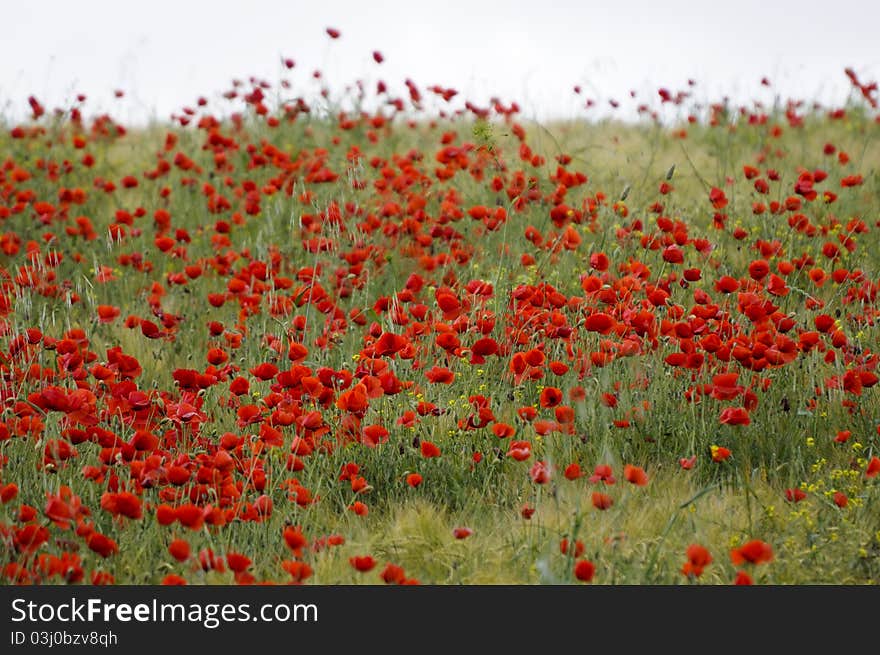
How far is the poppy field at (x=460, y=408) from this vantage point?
9.63 feet

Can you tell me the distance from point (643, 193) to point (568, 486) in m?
3.56

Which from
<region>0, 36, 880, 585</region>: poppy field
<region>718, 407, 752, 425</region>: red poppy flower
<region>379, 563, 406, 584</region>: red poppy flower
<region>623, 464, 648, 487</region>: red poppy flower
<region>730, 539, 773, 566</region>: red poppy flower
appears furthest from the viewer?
<region>718, 407, 752, 425</region>: red poppy flower

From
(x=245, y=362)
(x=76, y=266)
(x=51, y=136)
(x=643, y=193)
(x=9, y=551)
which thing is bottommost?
(x=9, y=551)

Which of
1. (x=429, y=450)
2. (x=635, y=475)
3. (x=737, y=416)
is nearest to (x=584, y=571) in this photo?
(x=635, y=475)

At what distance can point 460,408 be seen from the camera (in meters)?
3.85

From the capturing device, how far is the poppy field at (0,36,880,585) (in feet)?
9.63

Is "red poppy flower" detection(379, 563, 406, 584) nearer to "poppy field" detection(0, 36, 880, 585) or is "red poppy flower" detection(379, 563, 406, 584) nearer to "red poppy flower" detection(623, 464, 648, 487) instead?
"poppy field" detection(0, 36, 880, 585)

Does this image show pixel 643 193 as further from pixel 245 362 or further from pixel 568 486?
pixel 568 486

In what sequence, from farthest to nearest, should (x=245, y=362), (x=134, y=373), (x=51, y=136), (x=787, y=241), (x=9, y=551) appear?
(x=51, y=136) < (x=787, y=241) < (x=245, y=362) < (x=134, y=373) < (x=9, y=551)

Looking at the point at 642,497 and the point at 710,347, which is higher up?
the point at 710,347

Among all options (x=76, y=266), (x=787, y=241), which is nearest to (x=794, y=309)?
(x=787, y=241)

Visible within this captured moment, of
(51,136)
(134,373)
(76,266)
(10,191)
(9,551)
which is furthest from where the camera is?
(51,136)

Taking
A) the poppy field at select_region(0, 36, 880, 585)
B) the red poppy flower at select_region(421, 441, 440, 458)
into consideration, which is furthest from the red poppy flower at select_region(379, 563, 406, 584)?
the red poppy flower at select_region(421, 441, 440, 458)

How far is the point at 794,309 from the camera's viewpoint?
482 centimetres
